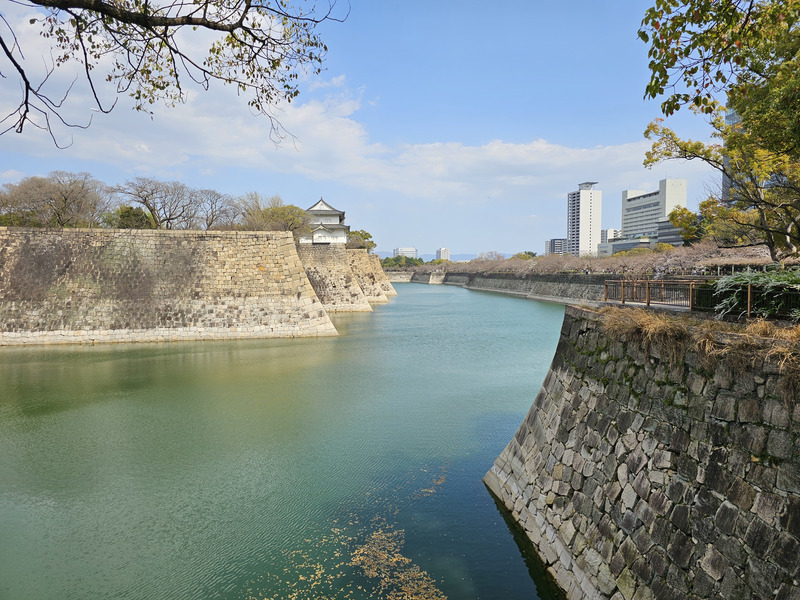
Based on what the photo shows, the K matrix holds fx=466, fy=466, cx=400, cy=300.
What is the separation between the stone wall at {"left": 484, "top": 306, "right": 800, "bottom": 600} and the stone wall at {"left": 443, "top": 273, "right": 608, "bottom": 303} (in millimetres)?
20461

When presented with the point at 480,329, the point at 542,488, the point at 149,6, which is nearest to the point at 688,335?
the point at 542,488

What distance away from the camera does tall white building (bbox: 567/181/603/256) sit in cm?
14338

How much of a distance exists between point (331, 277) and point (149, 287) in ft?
55.2

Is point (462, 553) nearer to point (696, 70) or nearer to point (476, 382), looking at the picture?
point (696, 70)

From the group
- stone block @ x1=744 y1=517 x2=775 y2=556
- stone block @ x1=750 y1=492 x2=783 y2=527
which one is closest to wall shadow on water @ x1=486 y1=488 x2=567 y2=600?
stone block @ x1=744 y1=517 x2=775 y2=556

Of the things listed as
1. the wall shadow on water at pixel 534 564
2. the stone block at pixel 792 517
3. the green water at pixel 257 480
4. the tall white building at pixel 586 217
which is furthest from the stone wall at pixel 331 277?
the tall white building at pixel 586 217

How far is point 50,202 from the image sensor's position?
35.4 m

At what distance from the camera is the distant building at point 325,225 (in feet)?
153

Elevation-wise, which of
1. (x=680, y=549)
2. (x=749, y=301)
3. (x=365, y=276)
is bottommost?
(x=680, y=549)

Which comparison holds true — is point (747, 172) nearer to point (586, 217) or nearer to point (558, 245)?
point (586, 217)

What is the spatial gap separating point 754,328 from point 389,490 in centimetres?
558

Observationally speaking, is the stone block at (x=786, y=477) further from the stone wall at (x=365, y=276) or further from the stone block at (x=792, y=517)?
the stone wall at (x=365, y=276)

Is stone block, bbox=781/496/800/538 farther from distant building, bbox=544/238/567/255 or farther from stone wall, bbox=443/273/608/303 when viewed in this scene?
distant building, bbox=544/238/567/255

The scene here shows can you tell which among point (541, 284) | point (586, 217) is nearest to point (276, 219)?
point (541, 284)
